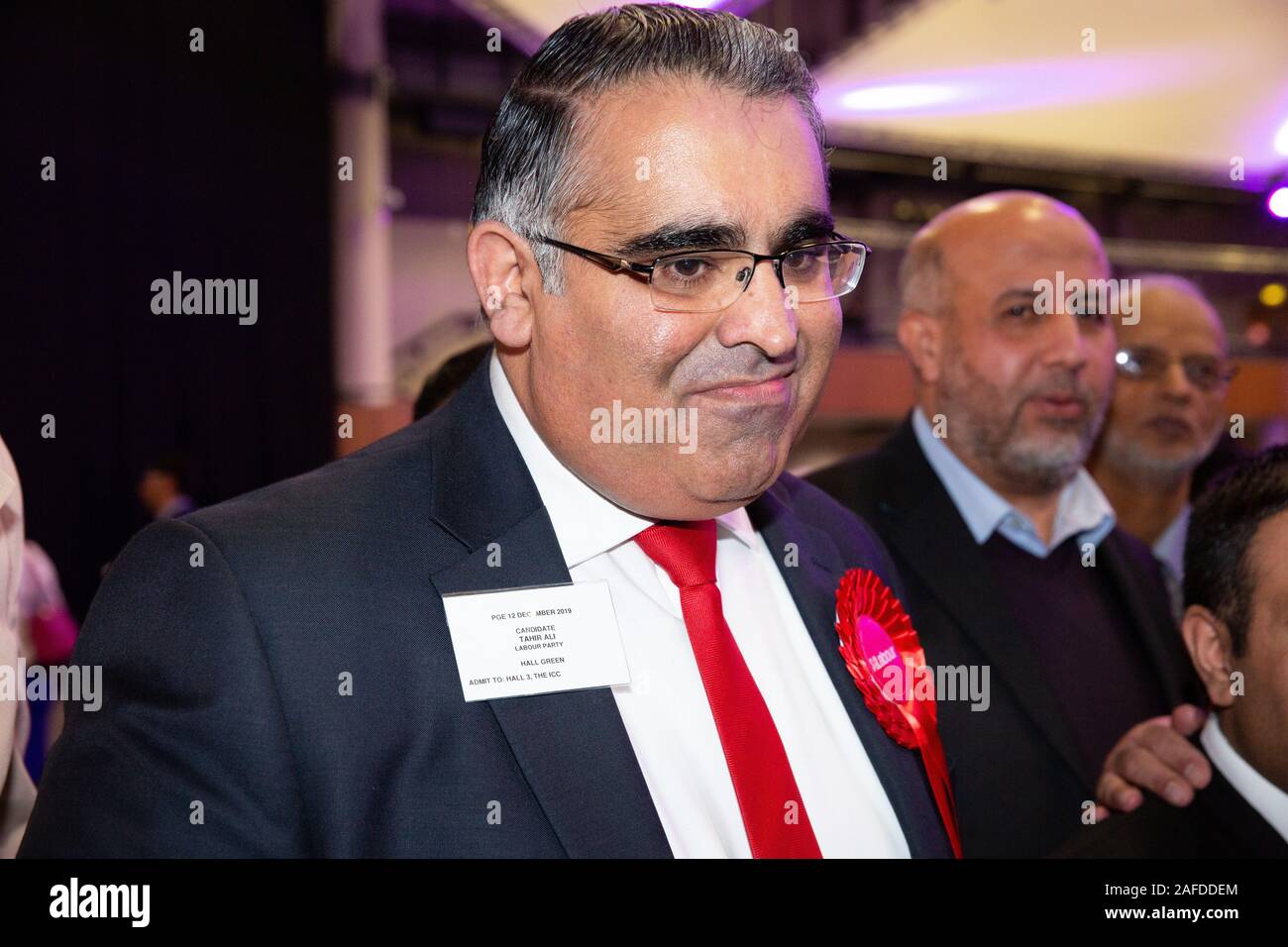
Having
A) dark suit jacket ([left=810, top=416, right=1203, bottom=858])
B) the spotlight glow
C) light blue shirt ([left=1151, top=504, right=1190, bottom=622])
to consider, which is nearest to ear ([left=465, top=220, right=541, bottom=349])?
dark suit jacket ([left=810, top=416, right=1203, bottom=858])

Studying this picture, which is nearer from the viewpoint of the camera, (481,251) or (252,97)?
(481,251)

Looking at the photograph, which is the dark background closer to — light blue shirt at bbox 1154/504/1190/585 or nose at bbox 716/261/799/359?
light blue shirt at bbox 1154/504/1190/585

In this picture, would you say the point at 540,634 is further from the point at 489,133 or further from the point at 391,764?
the point at 489,133

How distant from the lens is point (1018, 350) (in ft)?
8.54

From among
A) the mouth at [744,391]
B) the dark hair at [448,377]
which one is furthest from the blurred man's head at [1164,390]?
the mouth at [744,391]

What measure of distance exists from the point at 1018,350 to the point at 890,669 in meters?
1.30

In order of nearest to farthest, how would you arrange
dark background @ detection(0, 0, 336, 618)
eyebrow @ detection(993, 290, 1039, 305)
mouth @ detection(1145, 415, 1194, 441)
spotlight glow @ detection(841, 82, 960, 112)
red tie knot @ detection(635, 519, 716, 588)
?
red tie knot @ detection(635, 519, 716, 588), eyebrow @ detection(993, 290, 1039, 305), mouth @ detection(1145, 415, 1194, 441), dark background @ detection(0, 0, 336, 618), spotlight glow @ detection(841, 82, 960, 112)

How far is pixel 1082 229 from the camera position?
2641 mm

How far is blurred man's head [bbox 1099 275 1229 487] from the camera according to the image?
3230 millimetres

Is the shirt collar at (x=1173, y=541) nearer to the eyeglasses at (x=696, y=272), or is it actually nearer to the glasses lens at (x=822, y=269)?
the glasses lens at (x=822, y=269)

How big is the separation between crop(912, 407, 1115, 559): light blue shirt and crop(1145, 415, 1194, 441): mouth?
2.30 ft

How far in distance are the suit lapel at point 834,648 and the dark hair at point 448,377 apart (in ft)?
3.28
